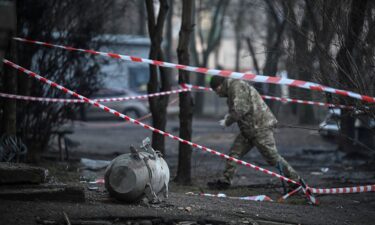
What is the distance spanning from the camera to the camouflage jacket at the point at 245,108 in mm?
10758

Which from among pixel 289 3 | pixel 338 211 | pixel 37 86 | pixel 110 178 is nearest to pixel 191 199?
pixel 110 178

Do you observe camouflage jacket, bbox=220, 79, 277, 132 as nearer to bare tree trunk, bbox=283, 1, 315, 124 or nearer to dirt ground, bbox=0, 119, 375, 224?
bare tree trunk, bbox=283, 1, 315, 124

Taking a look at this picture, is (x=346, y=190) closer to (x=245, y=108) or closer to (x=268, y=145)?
(x=268, y=145)

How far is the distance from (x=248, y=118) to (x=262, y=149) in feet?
1.61

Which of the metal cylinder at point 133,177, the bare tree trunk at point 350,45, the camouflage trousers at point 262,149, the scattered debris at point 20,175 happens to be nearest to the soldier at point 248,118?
the camouflage trousers at point 262,149

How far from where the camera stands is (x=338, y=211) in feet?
30.0

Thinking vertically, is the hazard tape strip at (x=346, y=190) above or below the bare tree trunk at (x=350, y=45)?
below

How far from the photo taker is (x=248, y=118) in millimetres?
10859

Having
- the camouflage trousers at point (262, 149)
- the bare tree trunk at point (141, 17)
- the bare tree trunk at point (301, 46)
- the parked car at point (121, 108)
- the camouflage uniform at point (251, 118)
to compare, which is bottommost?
the parked car at point (121, 108)

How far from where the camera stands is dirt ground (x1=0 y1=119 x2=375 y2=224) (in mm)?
7160

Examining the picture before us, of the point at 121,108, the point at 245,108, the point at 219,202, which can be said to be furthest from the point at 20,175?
the point at 121,108

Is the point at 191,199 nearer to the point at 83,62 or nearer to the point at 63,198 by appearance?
the point at 63,198

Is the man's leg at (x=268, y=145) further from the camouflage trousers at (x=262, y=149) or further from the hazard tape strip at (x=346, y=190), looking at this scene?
the hazard tape strip at (x=346, y=190)

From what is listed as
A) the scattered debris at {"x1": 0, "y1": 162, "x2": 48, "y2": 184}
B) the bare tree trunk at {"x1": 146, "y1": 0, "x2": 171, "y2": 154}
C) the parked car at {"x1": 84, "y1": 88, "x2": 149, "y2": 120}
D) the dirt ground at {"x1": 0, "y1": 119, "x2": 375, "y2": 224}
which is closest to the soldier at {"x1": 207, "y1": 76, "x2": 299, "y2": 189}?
the dirt ground at {"x1": 0, "y1": 119, "x2": 375, "y2": 224}
